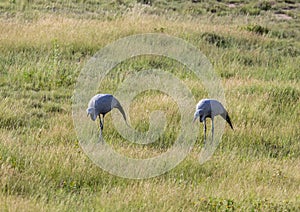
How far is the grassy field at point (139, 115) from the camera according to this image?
668cm

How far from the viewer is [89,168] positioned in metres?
7.30

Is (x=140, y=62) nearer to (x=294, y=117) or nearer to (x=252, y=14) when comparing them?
(x=294, y=117)

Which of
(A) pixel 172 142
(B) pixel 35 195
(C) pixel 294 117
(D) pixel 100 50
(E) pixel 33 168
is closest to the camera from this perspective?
(B) pixel 35 195

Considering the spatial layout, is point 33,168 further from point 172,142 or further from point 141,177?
point 172,142

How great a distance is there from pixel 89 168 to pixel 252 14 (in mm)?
13974

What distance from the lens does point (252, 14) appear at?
20375 millimetres

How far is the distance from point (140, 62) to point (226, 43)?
2.81 metres

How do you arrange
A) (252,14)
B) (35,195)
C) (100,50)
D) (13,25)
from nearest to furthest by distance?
1. (35,195)
2. (100,50)
3. (13,25)
4. (252,14)

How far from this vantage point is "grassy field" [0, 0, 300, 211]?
263 inches

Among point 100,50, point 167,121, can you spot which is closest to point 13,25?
point 100,50

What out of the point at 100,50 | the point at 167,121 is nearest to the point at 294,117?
the point at 167,121

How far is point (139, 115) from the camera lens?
948cm

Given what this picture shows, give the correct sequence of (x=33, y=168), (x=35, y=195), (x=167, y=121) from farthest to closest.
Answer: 1. (x=167, y=121)
2. (x=33, y=168)
3. (x=35, y=195)

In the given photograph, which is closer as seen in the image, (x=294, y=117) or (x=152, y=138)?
(x=152, y=138)
